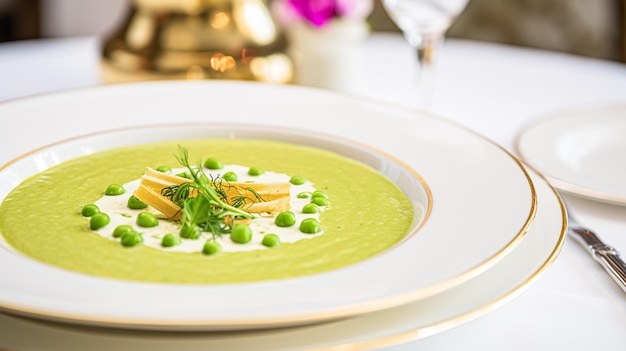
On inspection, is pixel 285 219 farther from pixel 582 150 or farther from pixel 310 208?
pixel 582 150

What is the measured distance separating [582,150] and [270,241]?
0.79m

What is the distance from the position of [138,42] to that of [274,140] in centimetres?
59

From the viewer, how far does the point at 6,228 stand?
1.22 metres

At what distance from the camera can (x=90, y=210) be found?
4.09 feet

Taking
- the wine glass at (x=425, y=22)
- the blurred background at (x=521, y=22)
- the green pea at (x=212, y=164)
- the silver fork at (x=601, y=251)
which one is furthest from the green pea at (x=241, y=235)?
the blurred background at (x=521, y=22)

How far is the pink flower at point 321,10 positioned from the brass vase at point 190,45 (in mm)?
99

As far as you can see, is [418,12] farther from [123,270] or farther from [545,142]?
[123,270]

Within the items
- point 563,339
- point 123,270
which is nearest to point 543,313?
point 563,339

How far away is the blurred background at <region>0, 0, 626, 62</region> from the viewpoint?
4.18 m

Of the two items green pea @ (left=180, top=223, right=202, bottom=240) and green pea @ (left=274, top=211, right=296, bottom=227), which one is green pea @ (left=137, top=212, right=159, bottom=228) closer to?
green pea @ (left=180, top=223, right=202, bottom=240)

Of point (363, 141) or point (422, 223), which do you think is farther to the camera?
point (363, 141)

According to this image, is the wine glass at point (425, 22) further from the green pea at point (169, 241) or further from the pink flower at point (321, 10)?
the green pea at point (169, 241)

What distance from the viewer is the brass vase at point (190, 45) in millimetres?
2039

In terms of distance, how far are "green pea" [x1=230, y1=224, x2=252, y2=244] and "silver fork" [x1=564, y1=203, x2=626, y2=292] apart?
1.71ft
